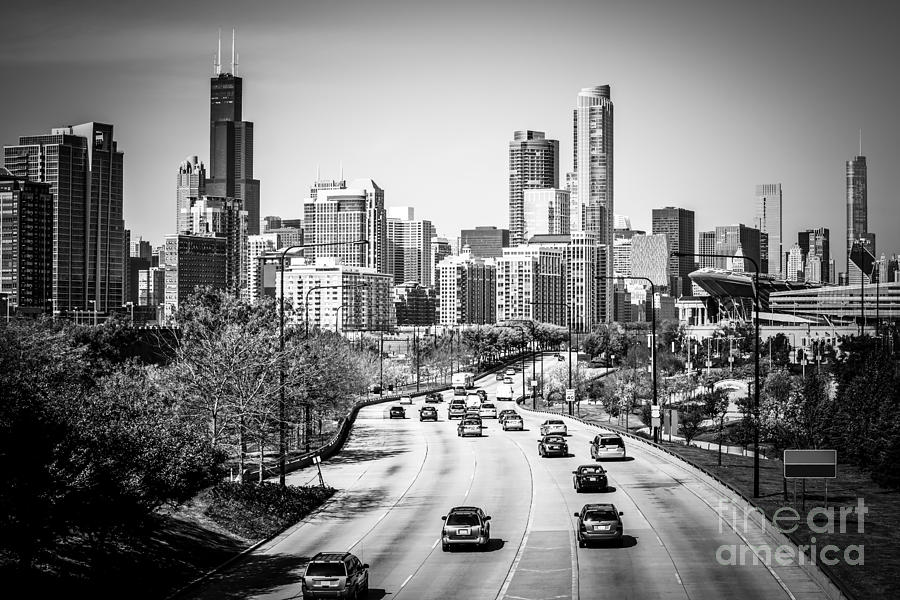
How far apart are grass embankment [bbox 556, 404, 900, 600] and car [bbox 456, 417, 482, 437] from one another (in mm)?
18205

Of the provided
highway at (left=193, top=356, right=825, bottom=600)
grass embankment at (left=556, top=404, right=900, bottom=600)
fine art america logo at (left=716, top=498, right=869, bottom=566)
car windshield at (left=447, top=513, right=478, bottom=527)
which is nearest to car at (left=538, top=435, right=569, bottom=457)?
highway at (left=193, top=356, right=825, bottom=600)

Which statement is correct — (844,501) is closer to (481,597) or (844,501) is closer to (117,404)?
(481,597)

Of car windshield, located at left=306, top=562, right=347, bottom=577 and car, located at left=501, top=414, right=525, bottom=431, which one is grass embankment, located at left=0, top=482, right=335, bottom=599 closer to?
car windshield, located at left=306, top=562, right=347, bottom=577

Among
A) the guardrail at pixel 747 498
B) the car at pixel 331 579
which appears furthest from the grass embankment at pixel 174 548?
the guardrail at pixel 747 498

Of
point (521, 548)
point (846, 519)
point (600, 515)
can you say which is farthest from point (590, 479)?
point (521, 548)

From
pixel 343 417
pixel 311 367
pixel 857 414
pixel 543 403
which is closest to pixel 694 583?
pixel 311 367

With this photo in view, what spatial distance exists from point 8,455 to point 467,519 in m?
16.6

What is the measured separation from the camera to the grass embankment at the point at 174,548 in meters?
30.3

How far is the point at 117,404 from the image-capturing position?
3553 centimetres

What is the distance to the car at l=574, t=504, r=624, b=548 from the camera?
122 feet

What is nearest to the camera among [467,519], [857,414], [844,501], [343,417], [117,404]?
[117,404]

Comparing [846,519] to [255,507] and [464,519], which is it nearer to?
[464,519]

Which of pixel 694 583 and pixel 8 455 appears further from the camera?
pixel 694 583

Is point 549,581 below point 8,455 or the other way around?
below
